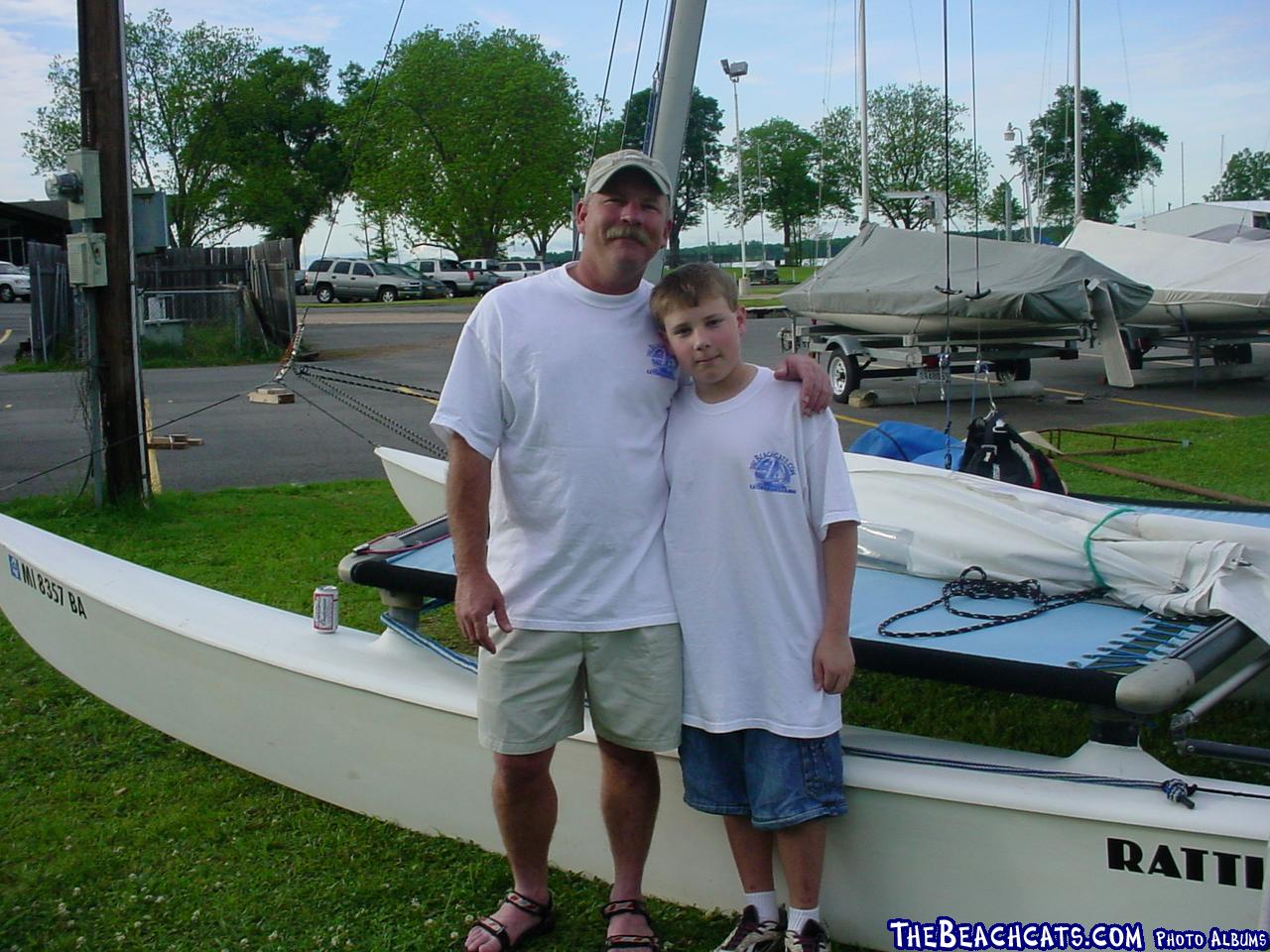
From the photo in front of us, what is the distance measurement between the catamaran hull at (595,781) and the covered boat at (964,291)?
8.64 meters

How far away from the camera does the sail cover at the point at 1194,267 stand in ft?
45.6

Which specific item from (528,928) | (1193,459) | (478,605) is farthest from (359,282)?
(478,605)

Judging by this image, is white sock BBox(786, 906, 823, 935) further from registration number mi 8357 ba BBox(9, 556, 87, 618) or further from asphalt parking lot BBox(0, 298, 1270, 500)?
asphalt parking lot BBox(0, 298, 1270, 500)

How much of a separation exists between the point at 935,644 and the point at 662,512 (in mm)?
873

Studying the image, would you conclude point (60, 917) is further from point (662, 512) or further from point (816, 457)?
point (816, 457)

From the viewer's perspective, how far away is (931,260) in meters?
13.4

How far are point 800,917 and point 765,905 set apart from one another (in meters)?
0.12

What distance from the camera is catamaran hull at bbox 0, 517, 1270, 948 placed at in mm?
2643

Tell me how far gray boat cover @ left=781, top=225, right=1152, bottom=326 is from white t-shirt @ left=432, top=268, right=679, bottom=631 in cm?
957

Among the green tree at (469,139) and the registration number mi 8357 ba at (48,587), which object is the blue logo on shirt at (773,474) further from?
the green tree at (469,139)

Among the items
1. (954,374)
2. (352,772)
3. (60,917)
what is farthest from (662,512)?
(954,374)

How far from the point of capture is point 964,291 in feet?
41.0

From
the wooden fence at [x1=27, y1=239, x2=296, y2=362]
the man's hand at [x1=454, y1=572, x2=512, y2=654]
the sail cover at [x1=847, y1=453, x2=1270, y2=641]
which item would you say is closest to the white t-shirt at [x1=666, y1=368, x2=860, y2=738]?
the man's hand at [x1=454, y1=572, x2=512, y2=654]

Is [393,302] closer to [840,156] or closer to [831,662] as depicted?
[840,156]
